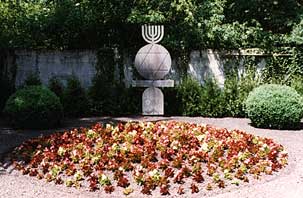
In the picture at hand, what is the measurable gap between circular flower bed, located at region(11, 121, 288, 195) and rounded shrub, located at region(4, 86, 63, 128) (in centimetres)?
136

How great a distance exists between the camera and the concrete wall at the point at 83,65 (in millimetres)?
11312

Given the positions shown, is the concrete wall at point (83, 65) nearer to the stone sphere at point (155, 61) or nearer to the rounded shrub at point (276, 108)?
the stone sphere at point (155, 61)

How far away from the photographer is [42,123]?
912 cm

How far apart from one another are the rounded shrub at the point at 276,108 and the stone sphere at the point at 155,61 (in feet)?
6.23

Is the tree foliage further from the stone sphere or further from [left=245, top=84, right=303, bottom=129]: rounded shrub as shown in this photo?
[left=245, top=84, right=303, bottom=129]: rounded shrub

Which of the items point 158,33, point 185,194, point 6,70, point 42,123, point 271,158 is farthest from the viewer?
point 6,70

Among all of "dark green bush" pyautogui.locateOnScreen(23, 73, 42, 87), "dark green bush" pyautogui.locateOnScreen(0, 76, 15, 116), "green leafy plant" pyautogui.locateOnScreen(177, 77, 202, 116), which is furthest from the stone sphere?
"dark green bush" pyautogui.locateOnScreen(0, 76, 15, 116)

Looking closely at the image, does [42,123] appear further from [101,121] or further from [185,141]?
[185,141]

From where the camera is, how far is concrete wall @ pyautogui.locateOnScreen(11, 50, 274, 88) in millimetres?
11312

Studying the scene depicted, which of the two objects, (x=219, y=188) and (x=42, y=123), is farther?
(x=42, y=123)

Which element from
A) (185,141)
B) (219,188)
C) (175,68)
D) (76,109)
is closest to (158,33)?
(175,68)

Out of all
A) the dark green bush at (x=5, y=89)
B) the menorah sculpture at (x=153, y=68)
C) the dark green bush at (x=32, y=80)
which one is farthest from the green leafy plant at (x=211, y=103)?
the dark green bush at (x=5, y=89)

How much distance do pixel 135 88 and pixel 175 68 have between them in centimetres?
107

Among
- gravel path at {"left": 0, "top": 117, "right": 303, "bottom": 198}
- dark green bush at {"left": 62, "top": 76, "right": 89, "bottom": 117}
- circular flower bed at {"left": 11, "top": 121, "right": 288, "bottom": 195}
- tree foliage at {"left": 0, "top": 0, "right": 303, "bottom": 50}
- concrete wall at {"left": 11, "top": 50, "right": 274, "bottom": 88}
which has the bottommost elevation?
gravel path at {"left": 0, "top": 117, "right": 303, "bottom": 198}
